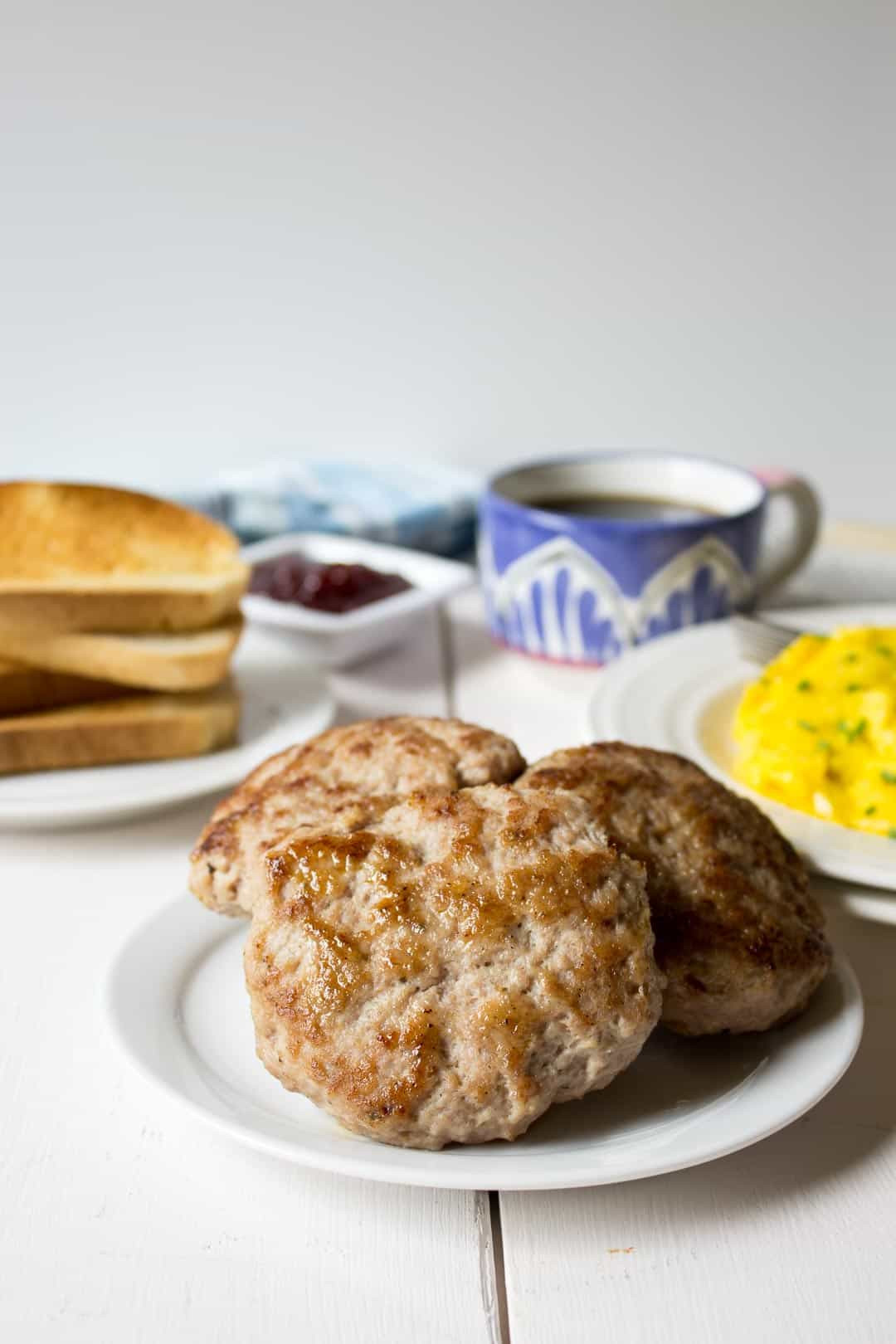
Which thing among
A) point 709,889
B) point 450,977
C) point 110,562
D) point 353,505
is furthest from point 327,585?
point 450,977

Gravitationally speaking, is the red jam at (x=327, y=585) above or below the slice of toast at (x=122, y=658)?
below

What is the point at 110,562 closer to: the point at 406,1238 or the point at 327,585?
the point at 327,585

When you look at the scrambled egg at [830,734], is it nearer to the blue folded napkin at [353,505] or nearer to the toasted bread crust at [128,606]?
Result: the toasted bread crust at [128,606]

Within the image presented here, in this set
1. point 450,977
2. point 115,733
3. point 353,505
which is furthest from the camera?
point 353,505

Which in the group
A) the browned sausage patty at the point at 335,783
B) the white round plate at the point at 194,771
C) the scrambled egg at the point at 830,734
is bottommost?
the white round plate at the point at 194,771

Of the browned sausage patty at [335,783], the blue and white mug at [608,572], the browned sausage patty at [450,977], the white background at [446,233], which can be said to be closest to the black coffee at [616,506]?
the blue and white mug at [608,572]

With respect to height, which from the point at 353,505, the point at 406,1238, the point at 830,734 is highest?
the point at 830,734
